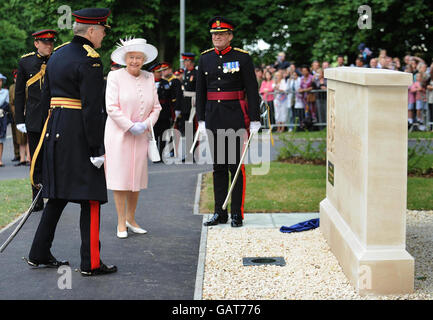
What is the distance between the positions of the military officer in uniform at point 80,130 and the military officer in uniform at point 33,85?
3.22 m

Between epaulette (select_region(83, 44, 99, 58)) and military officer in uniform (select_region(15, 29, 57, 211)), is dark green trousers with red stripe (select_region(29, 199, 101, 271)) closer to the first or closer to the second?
epaulette (select_region(83, 44, 99, 58))

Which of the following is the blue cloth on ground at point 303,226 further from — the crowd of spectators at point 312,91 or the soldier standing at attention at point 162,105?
the crowd of spectators at point 312,91

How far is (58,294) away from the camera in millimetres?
6336

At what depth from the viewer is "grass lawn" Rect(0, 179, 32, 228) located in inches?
391

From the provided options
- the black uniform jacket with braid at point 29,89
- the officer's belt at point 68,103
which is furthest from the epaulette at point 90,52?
the black uniform jacket with braid at point 29,89

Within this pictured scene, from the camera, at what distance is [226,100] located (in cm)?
912

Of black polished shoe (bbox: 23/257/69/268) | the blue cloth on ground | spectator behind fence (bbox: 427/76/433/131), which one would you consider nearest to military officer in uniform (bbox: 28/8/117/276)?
black polished shoe (bbox: 23/257/69/268)

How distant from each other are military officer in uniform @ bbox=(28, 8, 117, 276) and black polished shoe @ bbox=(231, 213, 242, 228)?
236 centimetres

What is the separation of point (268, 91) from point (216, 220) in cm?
1381

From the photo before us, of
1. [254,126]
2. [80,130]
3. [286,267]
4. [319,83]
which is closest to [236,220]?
Answer: [254,126]

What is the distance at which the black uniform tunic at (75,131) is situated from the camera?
21.9 feet

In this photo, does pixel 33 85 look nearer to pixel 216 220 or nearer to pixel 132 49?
pixel 132 49

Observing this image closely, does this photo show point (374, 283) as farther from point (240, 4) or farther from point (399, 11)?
point (240, 4)
